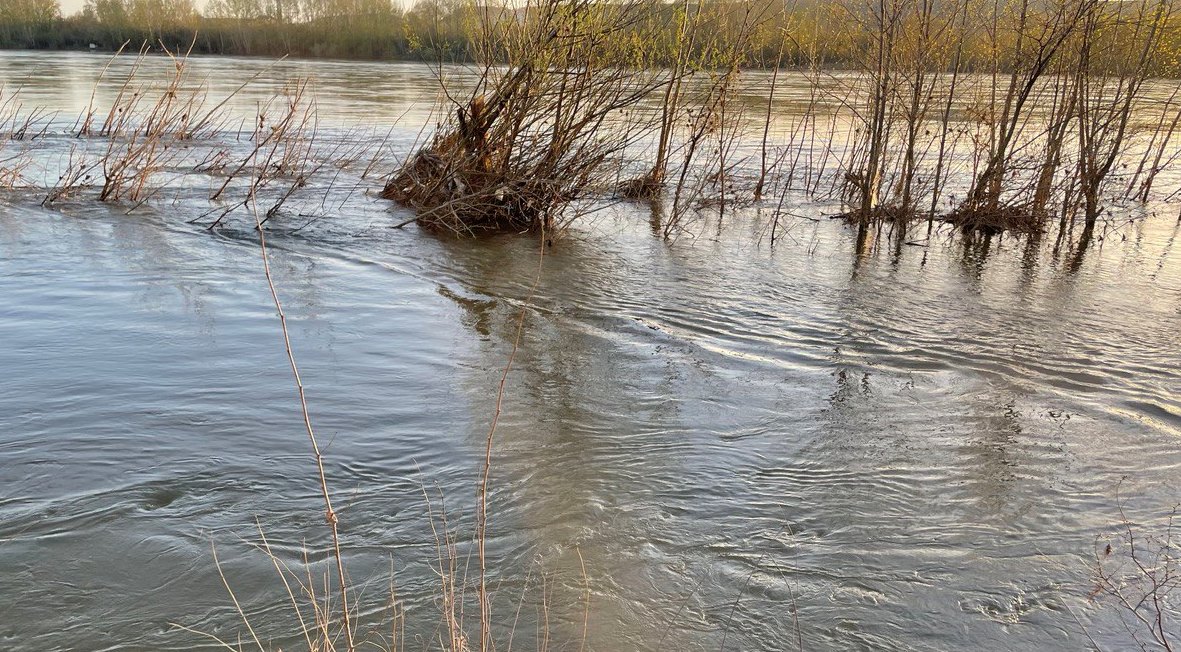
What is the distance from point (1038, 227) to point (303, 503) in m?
9.82

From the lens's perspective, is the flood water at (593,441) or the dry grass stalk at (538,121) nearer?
the flood water at (593,441)

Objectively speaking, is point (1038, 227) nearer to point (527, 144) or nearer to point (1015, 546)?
point (527, 144)

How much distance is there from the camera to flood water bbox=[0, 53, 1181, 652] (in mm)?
3455

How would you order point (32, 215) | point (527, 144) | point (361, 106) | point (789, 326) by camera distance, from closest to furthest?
point (789, 326) → point (32, 215) → point (527, 144) → point (361, 106)

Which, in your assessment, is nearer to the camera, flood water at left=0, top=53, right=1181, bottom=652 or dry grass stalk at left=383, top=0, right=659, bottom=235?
flood water at left=0, top=53, right=1181, bottom=652

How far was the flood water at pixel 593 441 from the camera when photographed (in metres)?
3.46

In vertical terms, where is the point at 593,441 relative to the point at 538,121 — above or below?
below

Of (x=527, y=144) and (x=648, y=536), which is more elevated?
(x=527, y=144)

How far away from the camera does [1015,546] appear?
12.9 ft

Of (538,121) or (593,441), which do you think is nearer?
(593,441)

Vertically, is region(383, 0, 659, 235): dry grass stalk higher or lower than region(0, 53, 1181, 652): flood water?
higher

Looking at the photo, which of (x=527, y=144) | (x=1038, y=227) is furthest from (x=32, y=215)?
(x=1038, y=227)

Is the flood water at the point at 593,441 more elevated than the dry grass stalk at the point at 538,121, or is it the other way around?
the dry grass stalk at the point at 538,121

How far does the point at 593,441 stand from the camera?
16.2 feet
